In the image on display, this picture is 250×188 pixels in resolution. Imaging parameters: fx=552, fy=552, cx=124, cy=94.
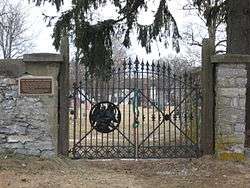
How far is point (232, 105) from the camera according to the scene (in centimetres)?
1074

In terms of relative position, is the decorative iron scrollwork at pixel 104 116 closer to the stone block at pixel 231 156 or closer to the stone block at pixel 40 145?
the stone block at pixel 40 145

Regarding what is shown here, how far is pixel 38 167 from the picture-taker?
9781mm

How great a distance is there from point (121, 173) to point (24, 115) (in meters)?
2.15

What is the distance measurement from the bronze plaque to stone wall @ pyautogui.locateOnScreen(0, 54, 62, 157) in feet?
0.26

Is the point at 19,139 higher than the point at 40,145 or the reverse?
higher

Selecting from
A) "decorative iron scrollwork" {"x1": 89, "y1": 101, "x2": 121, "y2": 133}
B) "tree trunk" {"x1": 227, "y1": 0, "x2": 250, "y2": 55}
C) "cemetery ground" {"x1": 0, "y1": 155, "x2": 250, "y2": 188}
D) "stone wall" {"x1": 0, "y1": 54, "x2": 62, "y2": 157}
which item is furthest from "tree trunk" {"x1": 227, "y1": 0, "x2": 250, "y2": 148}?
"stone wall" {"x1": 0, "y1": 54, "x2": 62, "y2": 157}

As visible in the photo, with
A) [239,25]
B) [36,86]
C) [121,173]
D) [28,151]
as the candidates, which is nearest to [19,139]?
[28,151]

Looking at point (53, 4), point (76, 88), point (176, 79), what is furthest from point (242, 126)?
point (53, 4)

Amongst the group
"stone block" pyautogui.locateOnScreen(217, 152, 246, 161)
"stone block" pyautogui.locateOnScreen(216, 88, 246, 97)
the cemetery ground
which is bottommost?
the cemetery ground

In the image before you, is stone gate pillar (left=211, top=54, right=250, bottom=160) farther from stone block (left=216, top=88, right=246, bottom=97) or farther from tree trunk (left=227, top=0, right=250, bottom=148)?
tree trunk (left=227, top=0, right=250, bottom=148)

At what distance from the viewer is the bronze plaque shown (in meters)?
10.4

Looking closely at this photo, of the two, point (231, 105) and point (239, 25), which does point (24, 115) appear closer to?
point (231, 105)

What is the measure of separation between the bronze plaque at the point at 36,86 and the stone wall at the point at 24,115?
8cm

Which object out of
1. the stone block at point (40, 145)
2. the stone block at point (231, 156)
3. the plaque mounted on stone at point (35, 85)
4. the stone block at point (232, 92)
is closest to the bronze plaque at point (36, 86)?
the plaque mounted on stone at point (35, 85)
